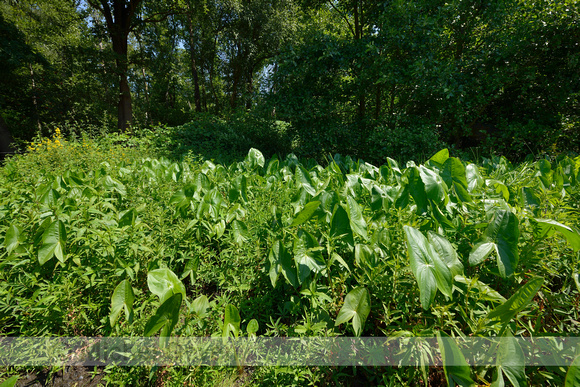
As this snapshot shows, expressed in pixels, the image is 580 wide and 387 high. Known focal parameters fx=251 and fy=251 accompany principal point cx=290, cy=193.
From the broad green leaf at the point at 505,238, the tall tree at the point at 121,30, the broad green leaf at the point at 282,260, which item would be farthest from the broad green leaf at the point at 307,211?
the tall tree at the point at 121,30

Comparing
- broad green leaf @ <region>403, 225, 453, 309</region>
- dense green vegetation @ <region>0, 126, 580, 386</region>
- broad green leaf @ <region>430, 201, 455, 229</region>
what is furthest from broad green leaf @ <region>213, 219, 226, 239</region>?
broad green leaf @ <region>430, 201, 455, 229</region>

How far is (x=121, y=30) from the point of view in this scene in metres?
10.6

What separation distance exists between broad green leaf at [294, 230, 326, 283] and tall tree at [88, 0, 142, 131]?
1169 cm

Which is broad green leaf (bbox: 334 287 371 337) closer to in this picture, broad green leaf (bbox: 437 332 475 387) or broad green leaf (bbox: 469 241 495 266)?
broad green leaf (bbox: 437 332 475 387)

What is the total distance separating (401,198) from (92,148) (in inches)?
274

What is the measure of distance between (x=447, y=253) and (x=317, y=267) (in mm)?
545

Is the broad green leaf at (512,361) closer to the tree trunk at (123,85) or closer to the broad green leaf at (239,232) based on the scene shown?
the broad green leaf at (239,232)

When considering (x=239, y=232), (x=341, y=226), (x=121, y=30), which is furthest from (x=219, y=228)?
(x=121, y=30)

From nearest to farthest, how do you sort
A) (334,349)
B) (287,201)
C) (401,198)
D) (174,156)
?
(334,349) → (401,198) → (287,201) → (174,156)

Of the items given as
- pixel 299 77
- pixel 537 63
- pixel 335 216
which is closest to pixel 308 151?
pixel 299 77

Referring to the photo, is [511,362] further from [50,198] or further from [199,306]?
[50,198]

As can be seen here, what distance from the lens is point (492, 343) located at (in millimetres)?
880

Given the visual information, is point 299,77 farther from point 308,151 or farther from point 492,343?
point 492,343

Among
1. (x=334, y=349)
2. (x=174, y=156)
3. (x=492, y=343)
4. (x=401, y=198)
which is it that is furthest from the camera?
(x=174, y=156)
